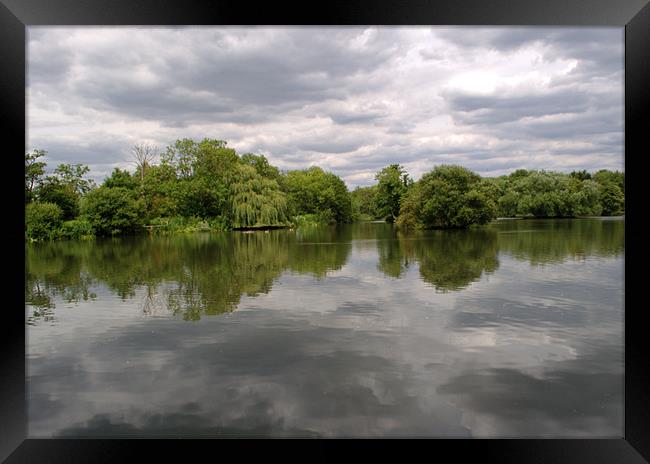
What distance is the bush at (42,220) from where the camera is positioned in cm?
2075

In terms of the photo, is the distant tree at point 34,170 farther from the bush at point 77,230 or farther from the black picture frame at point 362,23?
the black picture frame at point 362,23

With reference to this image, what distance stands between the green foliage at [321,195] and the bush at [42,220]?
1761 centimetres

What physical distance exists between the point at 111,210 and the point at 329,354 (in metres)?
21.3

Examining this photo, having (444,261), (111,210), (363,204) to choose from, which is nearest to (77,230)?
(111,210)

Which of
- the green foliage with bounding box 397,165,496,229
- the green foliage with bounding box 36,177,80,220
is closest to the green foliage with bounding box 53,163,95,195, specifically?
the green foliage with bounding box 36,177,80,220

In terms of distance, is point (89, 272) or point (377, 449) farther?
point (89, 272)

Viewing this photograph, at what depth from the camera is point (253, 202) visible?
26.0 meters

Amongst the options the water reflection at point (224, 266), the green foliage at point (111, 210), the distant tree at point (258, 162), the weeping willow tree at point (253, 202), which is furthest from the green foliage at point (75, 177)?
the distant tree at point (258, 162)

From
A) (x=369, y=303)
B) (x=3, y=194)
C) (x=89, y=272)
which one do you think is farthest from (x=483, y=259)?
(x=3, y=194)

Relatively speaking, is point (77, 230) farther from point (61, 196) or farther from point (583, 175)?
point (583, 175)

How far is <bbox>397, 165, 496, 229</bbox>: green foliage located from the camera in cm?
2491

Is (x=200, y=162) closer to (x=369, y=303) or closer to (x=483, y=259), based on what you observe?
(x=483, y=259)

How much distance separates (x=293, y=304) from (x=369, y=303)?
1.13 meters

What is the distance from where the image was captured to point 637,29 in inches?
103
